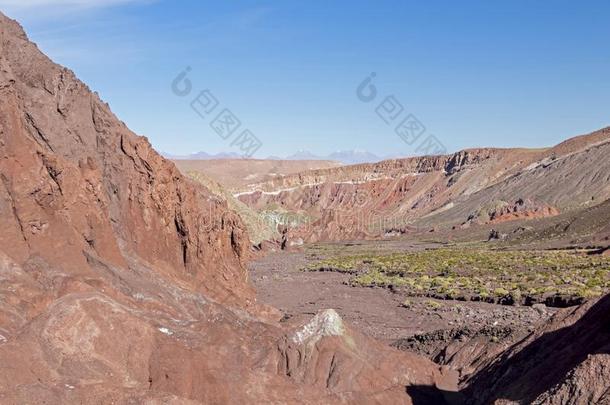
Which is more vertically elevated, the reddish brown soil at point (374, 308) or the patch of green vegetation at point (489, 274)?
the reddish brown soil at point (374, 308)

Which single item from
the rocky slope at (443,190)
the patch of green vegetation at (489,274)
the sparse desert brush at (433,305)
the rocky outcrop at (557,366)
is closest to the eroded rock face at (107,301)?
the rocky outcrop at (557,366)

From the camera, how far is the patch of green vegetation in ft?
109

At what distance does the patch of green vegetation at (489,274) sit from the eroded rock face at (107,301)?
15.9 m

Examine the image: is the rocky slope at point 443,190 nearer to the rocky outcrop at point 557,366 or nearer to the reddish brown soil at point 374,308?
the reddish brown soil at point 374,308

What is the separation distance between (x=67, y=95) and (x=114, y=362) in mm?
12826

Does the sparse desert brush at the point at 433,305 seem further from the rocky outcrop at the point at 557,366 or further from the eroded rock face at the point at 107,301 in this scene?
the rocky outcrop at the point at 557,366

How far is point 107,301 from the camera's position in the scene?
470 inches

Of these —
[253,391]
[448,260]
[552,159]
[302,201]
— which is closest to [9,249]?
[253,391]

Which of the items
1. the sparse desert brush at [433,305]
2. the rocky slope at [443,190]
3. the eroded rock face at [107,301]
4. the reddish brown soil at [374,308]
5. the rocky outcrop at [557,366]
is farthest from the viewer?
the rocky slope at [443,190]

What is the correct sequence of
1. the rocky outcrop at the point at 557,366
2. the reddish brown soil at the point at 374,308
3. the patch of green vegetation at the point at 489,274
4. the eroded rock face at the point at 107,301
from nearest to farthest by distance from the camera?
the rocky outcrop at the point at 557,366 → the eroded rock face at the point at 107,301 → the reddish brown soil at the point at 374,308 → the patch of green vegetation at the point at 489,274

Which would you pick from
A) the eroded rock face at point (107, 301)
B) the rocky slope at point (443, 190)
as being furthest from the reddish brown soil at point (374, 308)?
the rocky slope at point (443, 190)

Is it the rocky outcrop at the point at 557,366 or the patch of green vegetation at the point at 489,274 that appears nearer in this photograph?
the rocky outcrop at the point at 557,366

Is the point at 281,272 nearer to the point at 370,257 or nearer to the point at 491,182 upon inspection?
the point at 370,257

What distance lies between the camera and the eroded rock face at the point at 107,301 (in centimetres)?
1065
